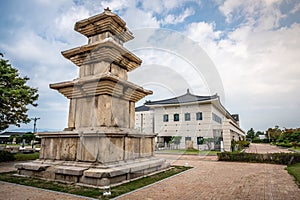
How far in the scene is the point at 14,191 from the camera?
598 centimetres

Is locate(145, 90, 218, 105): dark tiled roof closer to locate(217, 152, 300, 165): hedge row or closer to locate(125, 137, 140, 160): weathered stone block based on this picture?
locate(217, 152, 300, 165): hedge row

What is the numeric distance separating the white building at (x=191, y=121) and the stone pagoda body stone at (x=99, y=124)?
18232 millimetres

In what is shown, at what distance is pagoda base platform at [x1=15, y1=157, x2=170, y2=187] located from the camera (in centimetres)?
644

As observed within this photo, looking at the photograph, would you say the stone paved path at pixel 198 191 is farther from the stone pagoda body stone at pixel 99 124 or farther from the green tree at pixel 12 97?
the green tree at pixel 12 97

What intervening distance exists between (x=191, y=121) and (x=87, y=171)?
24.8 meters

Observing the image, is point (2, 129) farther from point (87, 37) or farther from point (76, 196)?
point (76, 196)

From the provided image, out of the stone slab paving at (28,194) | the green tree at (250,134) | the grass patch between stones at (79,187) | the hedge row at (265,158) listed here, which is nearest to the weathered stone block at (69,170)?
the grass patch between stones at (79,187)

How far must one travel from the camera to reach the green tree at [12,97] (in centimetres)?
1253

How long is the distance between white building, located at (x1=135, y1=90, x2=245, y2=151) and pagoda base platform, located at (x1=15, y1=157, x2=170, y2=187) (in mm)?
19393

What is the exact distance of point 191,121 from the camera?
30.0 metres

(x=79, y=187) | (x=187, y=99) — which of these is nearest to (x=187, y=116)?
(x=187, y=99)

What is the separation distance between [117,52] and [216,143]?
24071mm

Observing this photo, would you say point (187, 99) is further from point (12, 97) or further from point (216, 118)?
point (12, 97)

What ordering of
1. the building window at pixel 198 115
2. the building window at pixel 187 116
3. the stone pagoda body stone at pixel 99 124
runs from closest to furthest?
the stone pagoda body stone at pixel 99 124 → the building window at pixel 198 115 → the building window at pixel 187 116
